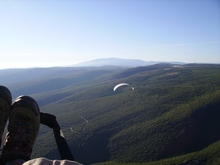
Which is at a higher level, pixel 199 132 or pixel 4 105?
pixel 4 105

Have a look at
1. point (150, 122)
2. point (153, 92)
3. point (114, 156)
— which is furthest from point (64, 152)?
point (153, 92)

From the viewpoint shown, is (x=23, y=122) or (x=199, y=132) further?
(x=199, y=132)

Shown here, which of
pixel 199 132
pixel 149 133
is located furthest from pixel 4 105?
pixel 199 132

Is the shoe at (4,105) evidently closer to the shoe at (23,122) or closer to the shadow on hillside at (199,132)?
the shoe at (23,122)

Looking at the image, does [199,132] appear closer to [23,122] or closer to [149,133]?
[149,133]

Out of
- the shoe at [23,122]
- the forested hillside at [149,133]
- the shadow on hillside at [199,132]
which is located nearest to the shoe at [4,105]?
the shoe at [23,122]

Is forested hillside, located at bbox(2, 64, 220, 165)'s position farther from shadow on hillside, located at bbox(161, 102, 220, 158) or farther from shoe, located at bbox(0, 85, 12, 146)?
shoe, located at bbox(0, 85, 12, 146)

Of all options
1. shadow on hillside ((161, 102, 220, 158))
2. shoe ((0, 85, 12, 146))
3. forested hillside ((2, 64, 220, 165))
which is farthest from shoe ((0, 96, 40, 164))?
shadow on hillside ((161, 102, 220, 158))

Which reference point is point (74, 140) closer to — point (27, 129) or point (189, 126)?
point (189, 126)

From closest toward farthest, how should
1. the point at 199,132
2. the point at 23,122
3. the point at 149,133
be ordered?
the point at 23,122, the point at 199,132, the point at 149,133

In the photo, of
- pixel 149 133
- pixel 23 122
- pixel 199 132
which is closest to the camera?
pixel 23 122

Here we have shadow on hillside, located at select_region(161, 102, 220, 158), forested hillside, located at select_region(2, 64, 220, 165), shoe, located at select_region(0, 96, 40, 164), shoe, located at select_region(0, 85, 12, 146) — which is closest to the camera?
shoe, located at select_region(0, 96, 40, 164)
